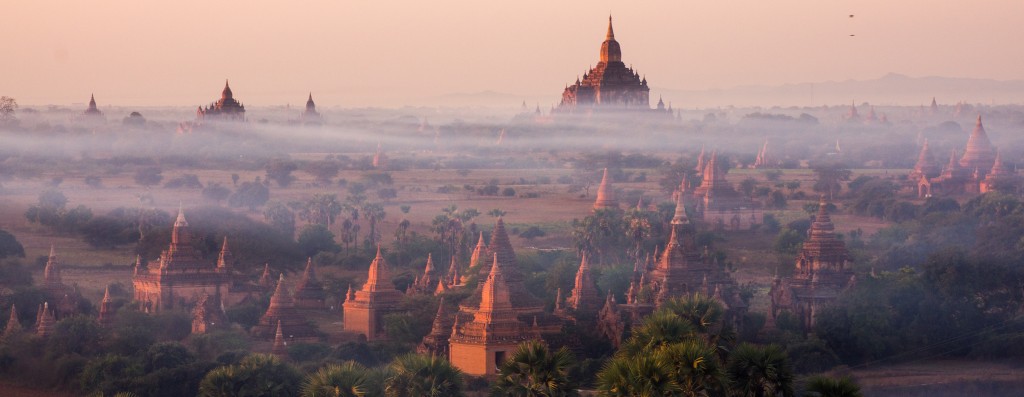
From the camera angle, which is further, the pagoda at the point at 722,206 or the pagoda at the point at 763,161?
the pagoda at the point at 763,161

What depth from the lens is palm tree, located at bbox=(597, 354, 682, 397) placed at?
35719 millimetres

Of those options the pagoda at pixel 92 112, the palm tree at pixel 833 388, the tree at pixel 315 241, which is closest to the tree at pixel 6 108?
the pagoda at pixel 92 112

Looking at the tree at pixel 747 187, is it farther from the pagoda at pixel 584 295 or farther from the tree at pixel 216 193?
the pagoda at pixel 584 295

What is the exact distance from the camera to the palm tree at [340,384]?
40.5 m

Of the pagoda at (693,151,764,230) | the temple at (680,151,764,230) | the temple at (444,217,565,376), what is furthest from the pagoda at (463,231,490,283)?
the pagoda at (693,151,764,230)

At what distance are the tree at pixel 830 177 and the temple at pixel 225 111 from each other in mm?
35779

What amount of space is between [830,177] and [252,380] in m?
70.2

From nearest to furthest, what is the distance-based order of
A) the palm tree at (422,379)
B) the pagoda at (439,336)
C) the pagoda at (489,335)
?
the palm tree at (422,379) < the pagoda at (489,335) < the pagoda at (439,336)

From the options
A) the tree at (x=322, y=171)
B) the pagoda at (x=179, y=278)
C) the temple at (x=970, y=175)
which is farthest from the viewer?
the tree at (x=322, y=171)

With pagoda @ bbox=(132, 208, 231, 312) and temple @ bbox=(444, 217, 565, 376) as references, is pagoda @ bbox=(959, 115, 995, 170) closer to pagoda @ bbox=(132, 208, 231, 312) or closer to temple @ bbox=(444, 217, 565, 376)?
pagoda @ bbox=(132, 208, 231, 312)

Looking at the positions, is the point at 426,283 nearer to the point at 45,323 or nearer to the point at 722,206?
the point at 45,323

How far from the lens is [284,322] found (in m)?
56.2

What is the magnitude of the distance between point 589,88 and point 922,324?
272 feet

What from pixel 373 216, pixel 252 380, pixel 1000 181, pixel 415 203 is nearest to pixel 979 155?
pixel 1000 181
